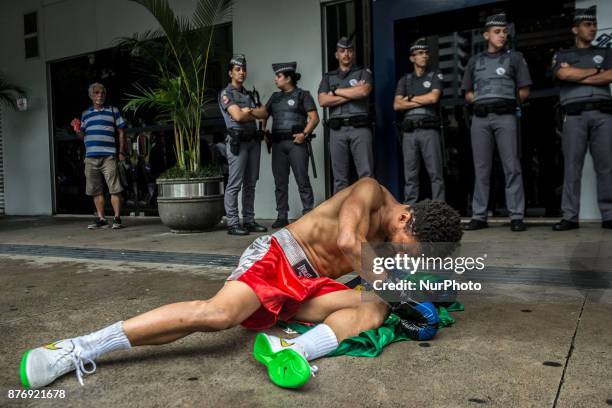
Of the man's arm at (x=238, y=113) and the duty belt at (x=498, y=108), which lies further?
the man's arm at (x=238, y=113)

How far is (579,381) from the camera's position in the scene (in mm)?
1707

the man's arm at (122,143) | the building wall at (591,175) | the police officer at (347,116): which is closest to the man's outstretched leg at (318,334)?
the police officer at (347,116)

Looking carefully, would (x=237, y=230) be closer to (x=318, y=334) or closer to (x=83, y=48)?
(x=318, y=334)

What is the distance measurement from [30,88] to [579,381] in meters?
10.2

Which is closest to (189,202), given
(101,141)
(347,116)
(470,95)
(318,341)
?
(101,141)

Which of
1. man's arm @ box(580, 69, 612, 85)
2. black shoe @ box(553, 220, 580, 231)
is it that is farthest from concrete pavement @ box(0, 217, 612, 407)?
man's arm @ box(580, 69, 612, 85)

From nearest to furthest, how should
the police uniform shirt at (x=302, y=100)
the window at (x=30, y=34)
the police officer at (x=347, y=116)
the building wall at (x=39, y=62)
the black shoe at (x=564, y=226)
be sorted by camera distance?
the black shoe at (x=564, y=226) → the police officer at (x=347, y=116) → the police uniform shirt at (x=302, y=100) → the building wall at (x=39, y=62) → the window at (x=30, y=34)

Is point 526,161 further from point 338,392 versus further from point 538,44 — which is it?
point 338,392

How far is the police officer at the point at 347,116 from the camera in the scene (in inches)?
228

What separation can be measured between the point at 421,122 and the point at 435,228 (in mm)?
3640

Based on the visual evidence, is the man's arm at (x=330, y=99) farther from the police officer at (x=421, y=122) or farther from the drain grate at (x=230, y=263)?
the drain grate at (x=230, y=263)

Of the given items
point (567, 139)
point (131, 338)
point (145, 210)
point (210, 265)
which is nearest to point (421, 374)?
point (131, 338)

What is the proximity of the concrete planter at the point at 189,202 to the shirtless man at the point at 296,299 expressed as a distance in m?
3.77

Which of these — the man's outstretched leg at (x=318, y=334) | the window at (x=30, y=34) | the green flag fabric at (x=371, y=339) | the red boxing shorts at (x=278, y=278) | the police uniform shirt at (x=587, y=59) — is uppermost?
the window at (x=30, y=34)
